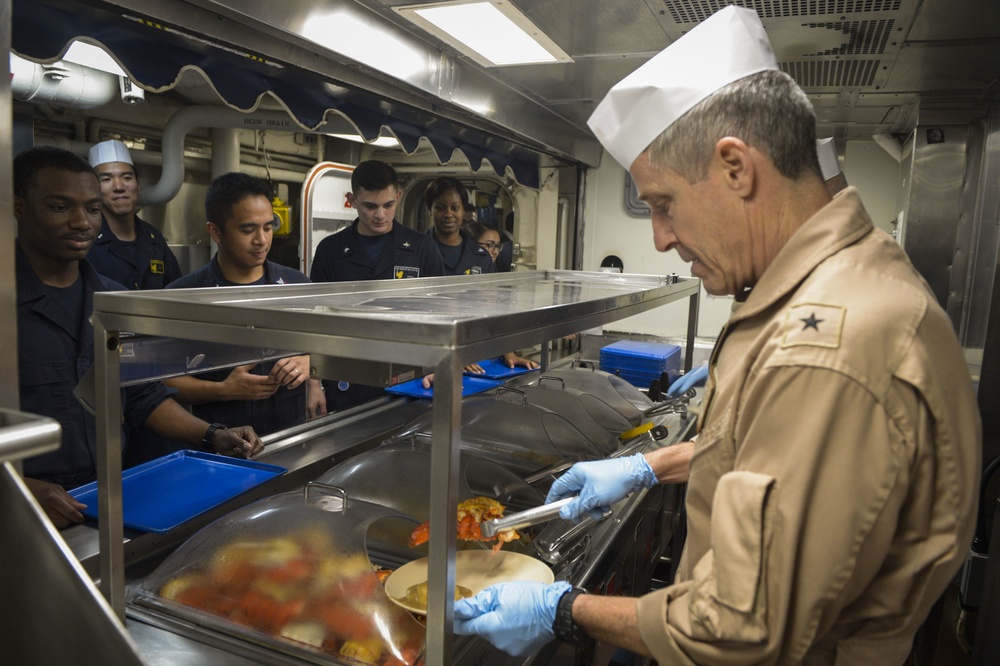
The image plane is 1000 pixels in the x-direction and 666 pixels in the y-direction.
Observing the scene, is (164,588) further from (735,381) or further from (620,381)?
(620,381)

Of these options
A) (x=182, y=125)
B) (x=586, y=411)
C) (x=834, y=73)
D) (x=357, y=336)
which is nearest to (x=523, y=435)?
(x=586, y=411)

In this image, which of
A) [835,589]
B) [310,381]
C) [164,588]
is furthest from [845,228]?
[310,381]

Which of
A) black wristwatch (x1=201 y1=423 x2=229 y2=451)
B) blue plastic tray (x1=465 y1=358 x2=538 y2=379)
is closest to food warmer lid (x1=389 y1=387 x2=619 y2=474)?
black wristwatch (x1=201 y1=423 x2=229 y2=451)

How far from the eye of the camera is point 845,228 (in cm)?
92

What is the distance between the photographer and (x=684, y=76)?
1042mm

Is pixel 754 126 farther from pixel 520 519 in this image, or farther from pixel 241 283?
pixel 241 283

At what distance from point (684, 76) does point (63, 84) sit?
12.4ft

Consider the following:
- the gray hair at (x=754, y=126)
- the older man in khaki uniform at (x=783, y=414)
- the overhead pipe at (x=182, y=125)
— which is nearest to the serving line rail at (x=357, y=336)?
the older man in khaki uniform at (x=783, y=414)

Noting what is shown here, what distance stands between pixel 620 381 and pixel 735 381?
2063 millimetres

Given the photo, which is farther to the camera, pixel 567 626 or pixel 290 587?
pixel 290 587

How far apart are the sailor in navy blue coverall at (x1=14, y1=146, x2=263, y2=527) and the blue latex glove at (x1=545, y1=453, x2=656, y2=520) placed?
3.34ft

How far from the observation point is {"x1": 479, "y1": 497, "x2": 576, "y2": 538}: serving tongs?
128 centimetres

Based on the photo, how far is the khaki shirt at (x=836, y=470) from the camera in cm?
78

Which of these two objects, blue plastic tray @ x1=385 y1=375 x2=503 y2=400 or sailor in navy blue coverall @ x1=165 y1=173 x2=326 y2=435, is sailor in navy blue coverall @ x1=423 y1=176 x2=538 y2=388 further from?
sailor in navy blue coverall @ x1=165 y1=173 x2=326 y2=435
